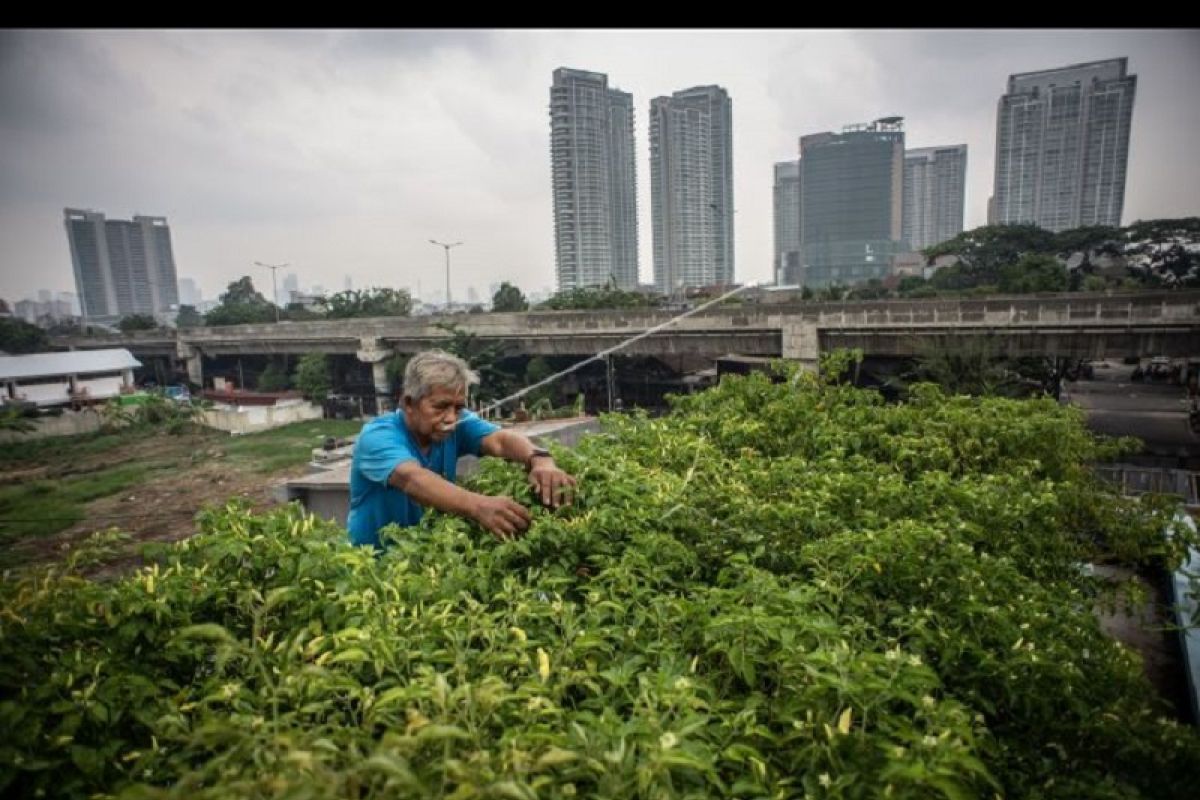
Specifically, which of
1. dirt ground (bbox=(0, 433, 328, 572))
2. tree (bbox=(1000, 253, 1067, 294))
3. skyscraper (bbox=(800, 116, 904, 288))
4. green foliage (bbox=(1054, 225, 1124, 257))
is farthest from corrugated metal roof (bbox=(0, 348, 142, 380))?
skyscraper (bbox=(800, 116, 904, 288))

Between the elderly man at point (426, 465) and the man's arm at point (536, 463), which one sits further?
the man's arm at point (536, 463)

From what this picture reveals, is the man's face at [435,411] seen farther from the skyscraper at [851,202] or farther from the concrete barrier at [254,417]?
the skyscraper at [851,202]

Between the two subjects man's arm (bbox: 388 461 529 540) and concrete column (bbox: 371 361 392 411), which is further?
concrete column (bbox: 371 361 392 411)

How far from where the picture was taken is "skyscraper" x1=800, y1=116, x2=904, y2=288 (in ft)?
307

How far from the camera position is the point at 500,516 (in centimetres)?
276

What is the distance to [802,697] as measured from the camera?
1692mm

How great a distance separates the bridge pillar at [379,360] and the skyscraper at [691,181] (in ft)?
130

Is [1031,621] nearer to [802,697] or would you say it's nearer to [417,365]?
[802,697]

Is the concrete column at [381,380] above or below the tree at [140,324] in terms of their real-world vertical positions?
below

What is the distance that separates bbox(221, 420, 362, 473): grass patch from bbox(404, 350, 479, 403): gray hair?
2603 cm

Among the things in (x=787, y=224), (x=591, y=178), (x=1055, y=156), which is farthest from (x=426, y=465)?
(x=787, y=224)

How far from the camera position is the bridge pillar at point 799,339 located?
853 inches

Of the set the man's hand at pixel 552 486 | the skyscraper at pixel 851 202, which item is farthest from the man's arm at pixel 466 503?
the skyscraper at pixel 851 202

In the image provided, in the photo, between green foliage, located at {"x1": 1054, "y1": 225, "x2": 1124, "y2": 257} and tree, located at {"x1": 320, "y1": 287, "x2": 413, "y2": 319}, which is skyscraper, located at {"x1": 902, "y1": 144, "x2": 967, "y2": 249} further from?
tree, located at {"x1": 320, "y1": 287, "x2": 413, "y2": 319}
